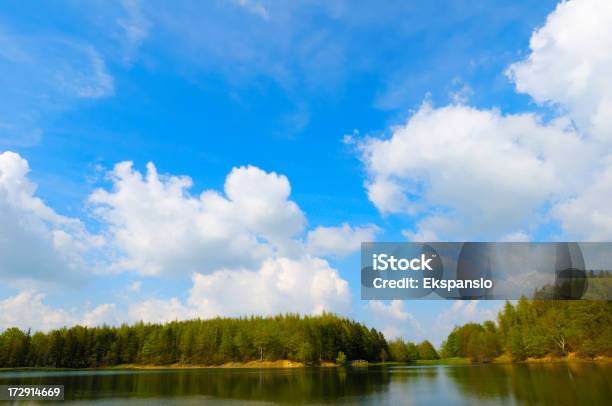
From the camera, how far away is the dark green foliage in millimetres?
158250

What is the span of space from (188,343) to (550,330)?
126 m

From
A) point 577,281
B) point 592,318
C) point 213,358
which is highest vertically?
point 577,281

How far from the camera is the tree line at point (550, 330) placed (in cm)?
11731

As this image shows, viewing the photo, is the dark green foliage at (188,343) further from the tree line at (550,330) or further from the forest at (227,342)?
the tree line at (550,330)

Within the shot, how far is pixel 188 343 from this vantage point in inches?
6599

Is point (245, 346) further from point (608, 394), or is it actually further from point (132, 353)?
point (608, 394)

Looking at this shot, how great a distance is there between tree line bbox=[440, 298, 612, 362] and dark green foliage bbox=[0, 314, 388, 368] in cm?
5525

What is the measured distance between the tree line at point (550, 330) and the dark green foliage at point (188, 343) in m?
55.2

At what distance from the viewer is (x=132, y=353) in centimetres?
17288

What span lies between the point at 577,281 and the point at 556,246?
13962mm

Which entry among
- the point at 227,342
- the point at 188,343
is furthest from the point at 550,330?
the point at 188,343

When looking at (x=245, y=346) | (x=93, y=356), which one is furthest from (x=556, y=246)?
(x=93, y=356)

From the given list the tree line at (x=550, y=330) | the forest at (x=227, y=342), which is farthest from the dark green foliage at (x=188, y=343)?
the tree line at (x=550, y=330)

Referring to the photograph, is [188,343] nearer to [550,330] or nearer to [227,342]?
[227,342]
